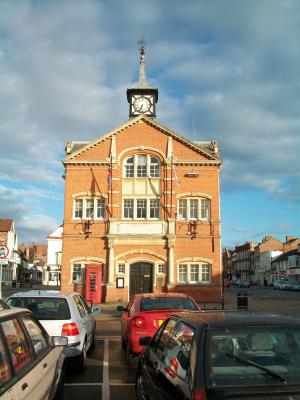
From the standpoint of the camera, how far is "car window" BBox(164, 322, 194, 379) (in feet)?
14.0

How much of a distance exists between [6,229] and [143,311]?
204 ft

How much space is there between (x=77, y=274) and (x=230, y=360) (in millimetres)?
28615

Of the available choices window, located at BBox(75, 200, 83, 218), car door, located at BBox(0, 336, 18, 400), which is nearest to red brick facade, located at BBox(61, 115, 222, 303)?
window, located at BBox(75, 200, 83, 218)

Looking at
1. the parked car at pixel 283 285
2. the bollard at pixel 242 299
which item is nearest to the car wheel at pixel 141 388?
the bollard at pixel 242 299

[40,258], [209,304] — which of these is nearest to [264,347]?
[209,304]

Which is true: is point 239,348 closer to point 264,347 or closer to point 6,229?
point 264,347

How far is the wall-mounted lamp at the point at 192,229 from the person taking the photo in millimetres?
31719

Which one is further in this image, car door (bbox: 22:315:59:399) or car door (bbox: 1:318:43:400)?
car door (bbox: 22:315:59:399)

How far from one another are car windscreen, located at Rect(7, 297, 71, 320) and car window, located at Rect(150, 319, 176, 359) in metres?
3.24

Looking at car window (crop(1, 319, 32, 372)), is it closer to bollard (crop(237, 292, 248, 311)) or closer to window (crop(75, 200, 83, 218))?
bollard (crop(237, 292, 248, 311))

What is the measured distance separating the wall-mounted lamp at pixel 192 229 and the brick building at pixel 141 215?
0.23 feet

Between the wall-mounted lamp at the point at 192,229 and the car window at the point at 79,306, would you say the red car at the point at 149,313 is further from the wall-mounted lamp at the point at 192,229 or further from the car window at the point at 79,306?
the wall-mounted lamp at the point at 192,229

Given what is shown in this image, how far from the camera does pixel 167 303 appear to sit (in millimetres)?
10375

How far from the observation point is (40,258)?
129625 millimetres
